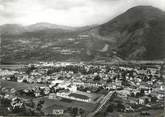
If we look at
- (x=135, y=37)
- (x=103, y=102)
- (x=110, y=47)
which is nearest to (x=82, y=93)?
(x=103, y=102)

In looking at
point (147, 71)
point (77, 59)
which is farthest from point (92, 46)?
point (147, 71)

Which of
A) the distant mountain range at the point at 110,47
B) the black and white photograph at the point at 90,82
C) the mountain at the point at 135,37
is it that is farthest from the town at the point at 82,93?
the mountain at the point at 135,37

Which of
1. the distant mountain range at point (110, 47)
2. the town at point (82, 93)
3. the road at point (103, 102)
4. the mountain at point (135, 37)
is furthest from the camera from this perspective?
the mountain at point (135, 37)

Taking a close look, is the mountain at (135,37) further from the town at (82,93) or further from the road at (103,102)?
the road at (103,102)

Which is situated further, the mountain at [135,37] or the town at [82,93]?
the mountain at [135,37]

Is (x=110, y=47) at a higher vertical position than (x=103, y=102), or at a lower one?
higher

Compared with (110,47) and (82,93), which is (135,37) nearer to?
(110,47)
